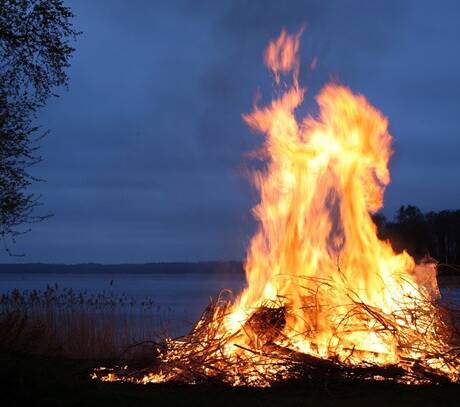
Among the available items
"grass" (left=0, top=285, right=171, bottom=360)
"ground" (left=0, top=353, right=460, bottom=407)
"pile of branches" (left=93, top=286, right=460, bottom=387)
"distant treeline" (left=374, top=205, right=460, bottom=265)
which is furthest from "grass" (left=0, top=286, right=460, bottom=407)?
"distant treeline" (left=374, top=205, right=460, bottom=265)

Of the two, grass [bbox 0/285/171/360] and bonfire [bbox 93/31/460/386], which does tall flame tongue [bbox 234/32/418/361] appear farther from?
grass [bbox 0/285/171/360]

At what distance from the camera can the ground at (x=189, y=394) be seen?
21.3 feet

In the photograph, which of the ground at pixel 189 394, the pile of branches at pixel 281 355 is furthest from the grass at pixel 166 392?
the pile of branches at pixel 281 355

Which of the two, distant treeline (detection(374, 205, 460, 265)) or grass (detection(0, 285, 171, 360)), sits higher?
distant treeline (detection(374, 205, 460, 265))

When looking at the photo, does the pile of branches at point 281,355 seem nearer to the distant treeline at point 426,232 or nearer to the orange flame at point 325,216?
the orange flame at point 325,216

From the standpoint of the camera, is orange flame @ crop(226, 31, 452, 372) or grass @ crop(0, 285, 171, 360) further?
grass @ crop(0, 285, 171, 360)

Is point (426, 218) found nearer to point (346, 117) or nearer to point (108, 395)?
point (346, 117)

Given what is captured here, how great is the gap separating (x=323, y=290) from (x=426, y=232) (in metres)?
31.0

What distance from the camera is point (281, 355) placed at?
8.27 metres

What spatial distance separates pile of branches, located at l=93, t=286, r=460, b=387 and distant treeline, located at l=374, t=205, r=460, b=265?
21.0m

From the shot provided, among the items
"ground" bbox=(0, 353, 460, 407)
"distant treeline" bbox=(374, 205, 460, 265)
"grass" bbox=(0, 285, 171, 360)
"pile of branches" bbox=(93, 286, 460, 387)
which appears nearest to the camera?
"ground" bbox=(0, 353, 460, 407)

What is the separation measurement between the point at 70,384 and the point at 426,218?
42815 millimetres

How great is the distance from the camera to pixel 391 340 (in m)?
8.41

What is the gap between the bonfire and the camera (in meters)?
8.11
